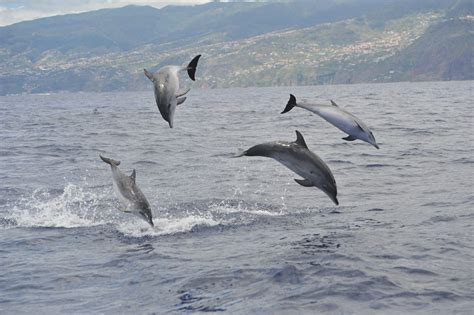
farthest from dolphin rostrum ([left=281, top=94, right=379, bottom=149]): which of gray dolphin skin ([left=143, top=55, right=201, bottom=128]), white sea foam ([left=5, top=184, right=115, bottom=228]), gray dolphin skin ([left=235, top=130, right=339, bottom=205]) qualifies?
white sea foam ([left=5, top=184, right=115, bottom=228])

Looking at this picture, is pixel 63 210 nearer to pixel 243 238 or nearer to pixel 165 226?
pixel 165 226

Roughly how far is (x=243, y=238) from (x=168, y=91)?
741 centimetres

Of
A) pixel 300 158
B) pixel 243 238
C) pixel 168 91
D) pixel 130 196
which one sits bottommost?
pixel 243 238

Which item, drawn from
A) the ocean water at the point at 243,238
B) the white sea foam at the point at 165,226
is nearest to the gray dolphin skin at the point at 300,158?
the ocean water at the point at 243,238

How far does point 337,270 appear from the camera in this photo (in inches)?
500

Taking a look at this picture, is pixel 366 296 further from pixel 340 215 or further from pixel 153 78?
pixel 340 215

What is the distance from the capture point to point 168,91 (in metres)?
9.37

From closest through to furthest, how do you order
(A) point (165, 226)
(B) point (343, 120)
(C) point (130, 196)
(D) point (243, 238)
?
(B) point (343, 120), (C) point (130, 196), (D) point (243, 238), (A) point (165, 226)

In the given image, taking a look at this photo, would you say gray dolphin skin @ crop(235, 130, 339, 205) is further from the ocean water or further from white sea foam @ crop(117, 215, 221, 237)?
white sea foam @ crop(117, 215, 221, 237)

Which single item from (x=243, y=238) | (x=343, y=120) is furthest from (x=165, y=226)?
(x=343, y=120)

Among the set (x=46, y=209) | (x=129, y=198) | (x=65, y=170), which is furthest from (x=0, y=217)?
(x=65, y=170)

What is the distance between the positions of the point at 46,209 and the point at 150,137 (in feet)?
80.3

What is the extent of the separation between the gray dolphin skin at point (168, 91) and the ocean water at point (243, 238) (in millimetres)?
3792

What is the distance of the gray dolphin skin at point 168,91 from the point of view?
363 inches
